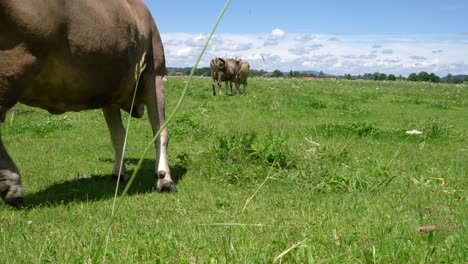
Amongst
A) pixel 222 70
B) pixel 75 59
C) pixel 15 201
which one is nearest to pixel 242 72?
pixel 222 70

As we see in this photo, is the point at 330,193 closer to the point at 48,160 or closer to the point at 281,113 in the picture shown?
the point at 48,160

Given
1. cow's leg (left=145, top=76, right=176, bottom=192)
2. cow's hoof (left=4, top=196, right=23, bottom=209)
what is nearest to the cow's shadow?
cow's hoof (left=4, top=196, right=23, bottom=209)

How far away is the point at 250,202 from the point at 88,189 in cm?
214

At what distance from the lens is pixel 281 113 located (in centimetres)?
1508

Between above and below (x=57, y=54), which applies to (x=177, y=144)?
below

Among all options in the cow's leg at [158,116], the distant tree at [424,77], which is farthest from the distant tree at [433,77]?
the cow's leg at [158,116]

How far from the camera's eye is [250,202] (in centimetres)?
519

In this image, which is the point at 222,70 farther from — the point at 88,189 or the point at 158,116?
the point at 88,189

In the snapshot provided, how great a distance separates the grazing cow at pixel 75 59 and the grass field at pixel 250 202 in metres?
0.69

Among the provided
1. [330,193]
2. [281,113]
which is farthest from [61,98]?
[281,113]

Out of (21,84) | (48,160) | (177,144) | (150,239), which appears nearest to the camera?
(150,239)

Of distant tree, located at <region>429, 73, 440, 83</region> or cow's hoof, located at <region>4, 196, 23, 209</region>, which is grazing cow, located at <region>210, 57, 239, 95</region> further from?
distant tree, located at <region>429, 73, 440, 83</region>

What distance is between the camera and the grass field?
316 cm

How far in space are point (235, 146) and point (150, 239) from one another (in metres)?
3.57
